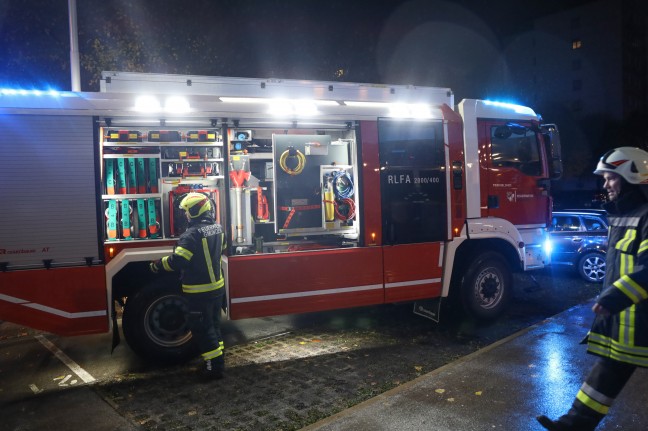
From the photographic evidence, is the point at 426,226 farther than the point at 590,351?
Yes

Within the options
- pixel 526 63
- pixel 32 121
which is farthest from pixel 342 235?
pixel 526 63

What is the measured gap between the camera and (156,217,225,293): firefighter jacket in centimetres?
497

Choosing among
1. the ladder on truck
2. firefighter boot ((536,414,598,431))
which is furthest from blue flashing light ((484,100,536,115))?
firefighter boot ((536,414,598,431))

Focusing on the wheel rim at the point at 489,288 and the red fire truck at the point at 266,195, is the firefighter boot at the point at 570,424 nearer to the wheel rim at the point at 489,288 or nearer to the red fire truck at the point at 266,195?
the red fire truck at the point at 266,195

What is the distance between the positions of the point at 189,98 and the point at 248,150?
121cm

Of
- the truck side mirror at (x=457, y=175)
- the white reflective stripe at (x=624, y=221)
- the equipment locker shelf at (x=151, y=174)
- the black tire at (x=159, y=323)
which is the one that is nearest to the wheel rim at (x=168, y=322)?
the black tire at (x=159, y=323)

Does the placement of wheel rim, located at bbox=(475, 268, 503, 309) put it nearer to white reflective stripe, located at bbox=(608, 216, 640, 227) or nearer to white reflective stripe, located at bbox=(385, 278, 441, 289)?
white reflective stripe, located at bbox=(385, 278, 441, 289)

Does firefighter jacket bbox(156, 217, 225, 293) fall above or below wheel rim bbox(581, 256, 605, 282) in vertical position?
above

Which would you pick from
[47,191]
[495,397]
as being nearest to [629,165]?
[495,397]

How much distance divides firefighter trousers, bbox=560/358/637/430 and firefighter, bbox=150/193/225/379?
10.7 ft

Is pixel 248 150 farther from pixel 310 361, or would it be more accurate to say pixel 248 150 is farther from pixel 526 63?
pixel 526 63

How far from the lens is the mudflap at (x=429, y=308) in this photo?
6.69 meters

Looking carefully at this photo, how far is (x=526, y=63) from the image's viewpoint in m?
61.2

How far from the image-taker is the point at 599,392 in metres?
3.09
